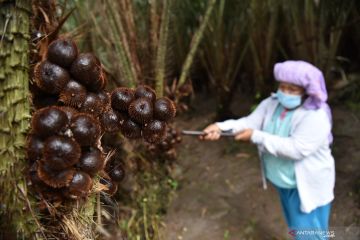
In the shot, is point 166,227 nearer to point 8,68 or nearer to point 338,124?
point 338,124

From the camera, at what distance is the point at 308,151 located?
97.0 inches

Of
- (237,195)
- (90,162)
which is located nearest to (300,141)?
(237,195)

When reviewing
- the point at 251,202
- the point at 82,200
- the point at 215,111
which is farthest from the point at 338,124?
the point at 82,200

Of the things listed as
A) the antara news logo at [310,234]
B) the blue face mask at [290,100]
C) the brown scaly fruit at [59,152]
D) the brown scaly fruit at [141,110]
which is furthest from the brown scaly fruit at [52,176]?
the antara news logo at [310,234]

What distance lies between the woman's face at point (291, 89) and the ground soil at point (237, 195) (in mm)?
1457

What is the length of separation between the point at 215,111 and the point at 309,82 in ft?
9.04

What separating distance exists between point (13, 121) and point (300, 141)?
1895 millimetres

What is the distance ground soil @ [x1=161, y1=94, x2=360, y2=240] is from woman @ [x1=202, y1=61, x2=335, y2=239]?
2.62 ft

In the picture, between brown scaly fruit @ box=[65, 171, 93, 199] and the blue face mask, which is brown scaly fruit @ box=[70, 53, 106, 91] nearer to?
brown scaly fruit @ box=[65, 171, 93, 199]

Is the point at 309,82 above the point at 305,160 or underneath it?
above

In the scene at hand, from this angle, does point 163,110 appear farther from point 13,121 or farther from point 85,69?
point 13,121

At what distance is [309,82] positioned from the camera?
96.7 inches

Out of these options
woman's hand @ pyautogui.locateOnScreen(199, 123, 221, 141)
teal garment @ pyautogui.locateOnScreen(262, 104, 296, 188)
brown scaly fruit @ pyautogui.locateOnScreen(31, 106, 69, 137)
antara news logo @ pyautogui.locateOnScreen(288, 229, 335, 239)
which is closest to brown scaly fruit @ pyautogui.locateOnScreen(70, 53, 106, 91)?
brown scaly fruit @ pyautogui.locateOnScreen(31, 106, 69, 137)

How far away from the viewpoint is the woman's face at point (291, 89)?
100.0 inches
